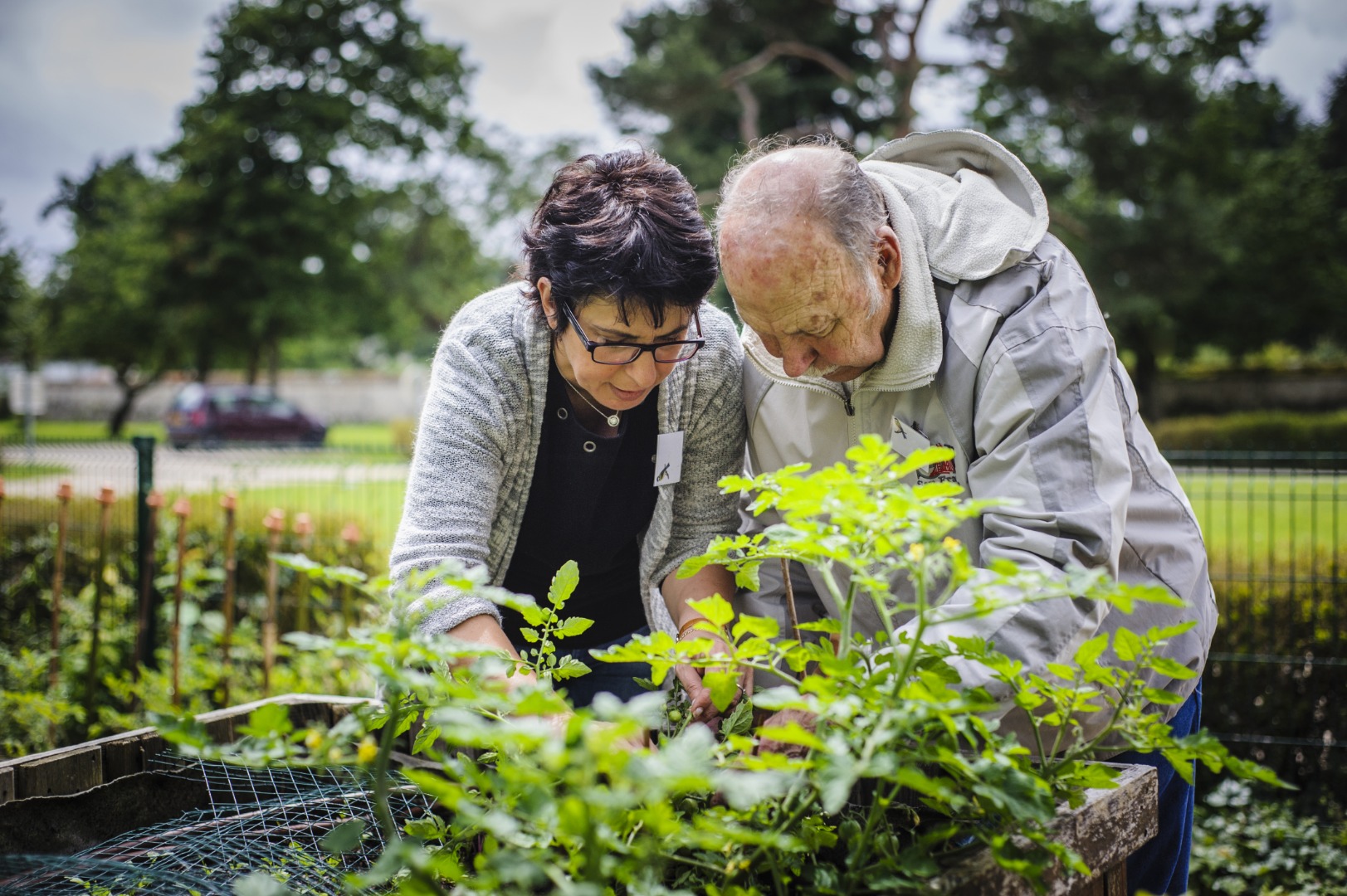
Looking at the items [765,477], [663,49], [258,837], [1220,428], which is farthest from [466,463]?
[1220,428]

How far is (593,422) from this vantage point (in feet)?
5.91

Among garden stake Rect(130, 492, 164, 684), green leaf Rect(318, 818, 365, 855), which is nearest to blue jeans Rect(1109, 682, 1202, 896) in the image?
green leaf Rect(318, 818, 365, 855)

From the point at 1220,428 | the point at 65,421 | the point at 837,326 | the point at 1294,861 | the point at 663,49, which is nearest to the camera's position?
the point at 837,326

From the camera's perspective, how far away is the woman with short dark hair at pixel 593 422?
1536mm

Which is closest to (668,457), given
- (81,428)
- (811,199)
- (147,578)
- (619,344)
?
(619,344)

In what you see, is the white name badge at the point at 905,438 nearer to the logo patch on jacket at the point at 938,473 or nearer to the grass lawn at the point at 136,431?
the logo patch on jacket at the point at 938,473

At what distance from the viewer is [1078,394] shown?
4.39 feet

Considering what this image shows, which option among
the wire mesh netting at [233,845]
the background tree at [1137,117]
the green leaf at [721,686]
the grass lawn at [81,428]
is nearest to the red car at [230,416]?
the grass lawn at [81,428]

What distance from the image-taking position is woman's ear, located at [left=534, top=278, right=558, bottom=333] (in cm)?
164

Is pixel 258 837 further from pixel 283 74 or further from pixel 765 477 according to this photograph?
pixel 283 74

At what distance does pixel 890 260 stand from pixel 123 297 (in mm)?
24489

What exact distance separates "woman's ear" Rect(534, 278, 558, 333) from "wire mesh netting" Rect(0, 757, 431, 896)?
752 mm

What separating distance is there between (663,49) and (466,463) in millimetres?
11816

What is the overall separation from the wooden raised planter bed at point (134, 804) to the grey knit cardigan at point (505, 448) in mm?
296
